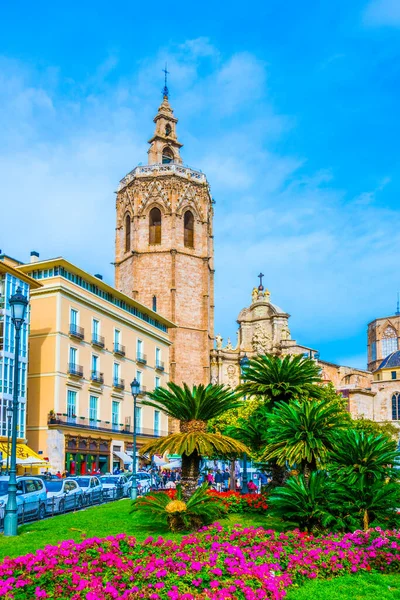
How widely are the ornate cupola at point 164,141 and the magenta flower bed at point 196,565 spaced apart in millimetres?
70756

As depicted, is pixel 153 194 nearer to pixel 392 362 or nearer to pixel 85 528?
pixel 392 362

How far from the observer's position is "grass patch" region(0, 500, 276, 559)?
1477 centimetres

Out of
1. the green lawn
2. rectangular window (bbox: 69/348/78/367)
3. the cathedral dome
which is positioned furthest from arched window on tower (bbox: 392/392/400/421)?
the green lawn

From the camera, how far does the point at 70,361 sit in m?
44.6

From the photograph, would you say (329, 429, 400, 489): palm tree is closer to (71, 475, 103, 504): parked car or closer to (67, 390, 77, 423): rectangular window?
(71, 475, 103, 504): parked car

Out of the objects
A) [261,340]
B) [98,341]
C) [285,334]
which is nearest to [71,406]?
[98,341]

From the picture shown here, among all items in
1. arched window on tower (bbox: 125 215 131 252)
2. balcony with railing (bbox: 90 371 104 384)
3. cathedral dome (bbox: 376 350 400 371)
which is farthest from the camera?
cathedral dome (bbox: 376 350 400 371)

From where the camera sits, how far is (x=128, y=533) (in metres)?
16.1

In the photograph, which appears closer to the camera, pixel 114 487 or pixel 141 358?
pixel 114 487

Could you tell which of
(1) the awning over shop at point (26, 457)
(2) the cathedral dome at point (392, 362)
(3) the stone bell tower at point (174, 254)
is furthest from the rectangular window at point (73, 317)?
(2) the cathedral dome at point (392, 362)

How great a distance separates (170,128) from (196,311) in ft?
82.7

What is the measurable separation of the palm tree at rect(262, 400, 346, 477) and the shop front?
28.4 meters

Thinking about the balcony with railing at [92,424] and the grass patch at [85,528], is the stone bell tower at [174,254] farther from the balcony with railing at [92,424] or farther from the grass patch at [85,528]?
the grass patch at [85,528]

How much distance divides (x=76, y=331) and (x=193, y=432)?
91.4ft
